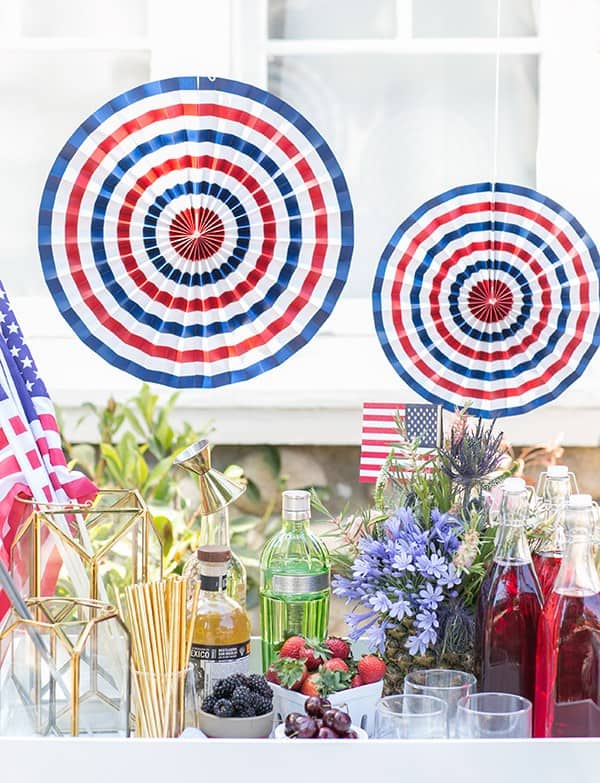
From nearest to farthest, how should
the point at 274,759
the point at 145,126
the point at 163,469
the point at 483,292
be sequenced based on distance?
the point at 274,759 → the point at 145,126 → the point at 483,292 → the point at 163,469

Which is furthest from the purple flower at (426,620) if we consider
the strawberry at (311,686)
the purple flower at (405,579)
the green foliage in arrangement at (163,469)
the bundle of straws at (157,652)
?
the green foliage in arrangement at (163,469)

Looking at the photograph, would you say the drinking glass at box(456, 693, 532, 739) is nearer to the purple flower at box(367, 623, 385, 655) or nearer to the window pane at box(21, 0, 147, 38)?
the purple flower at box(367, 623, 385, 655)

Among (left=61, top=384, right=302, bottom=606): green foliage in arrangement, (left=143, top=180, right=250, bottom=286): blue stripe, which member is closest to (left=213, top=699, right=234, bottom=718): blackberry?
(left=143, top=180, right=250, bottom=286): blue stripe

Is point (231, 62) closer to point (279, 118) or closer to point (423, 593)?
point (279, 118)

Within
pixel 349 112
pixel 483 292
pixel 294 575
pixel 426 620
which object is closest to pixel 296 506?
pixel 294 575

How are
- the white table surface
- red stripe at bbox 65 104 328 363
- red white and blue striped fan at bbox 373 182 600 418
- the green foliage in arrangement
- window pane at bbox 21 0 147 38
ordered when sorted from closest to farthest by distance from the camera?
1. the white table surface
2. red stripe at bbox 65 104 328 363
3. red white and blue striped fan at bbox 373 182 600 418
4. the green foliage in arrangement
5. window pane at bbox 21 0 147 38

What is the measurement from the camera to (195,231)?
113cm

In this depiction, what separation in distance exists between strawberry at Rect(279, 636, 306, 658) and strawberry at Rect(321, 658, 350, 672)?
29 mm

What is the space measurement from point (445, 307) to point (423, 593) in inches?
15.4

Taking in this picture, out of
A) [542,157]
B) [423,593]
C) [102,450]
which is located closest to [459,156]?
[542,157]

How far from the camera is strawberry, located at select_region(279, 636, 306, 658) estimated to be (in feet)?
3.23

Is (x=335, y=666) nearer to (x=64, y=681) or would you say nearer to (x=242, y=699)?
(x=242, y=699)

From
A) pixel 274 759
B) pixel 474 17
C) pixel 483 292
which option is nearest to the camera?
pixel 274 759

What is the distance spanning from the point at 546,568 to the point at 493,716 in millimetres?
186
